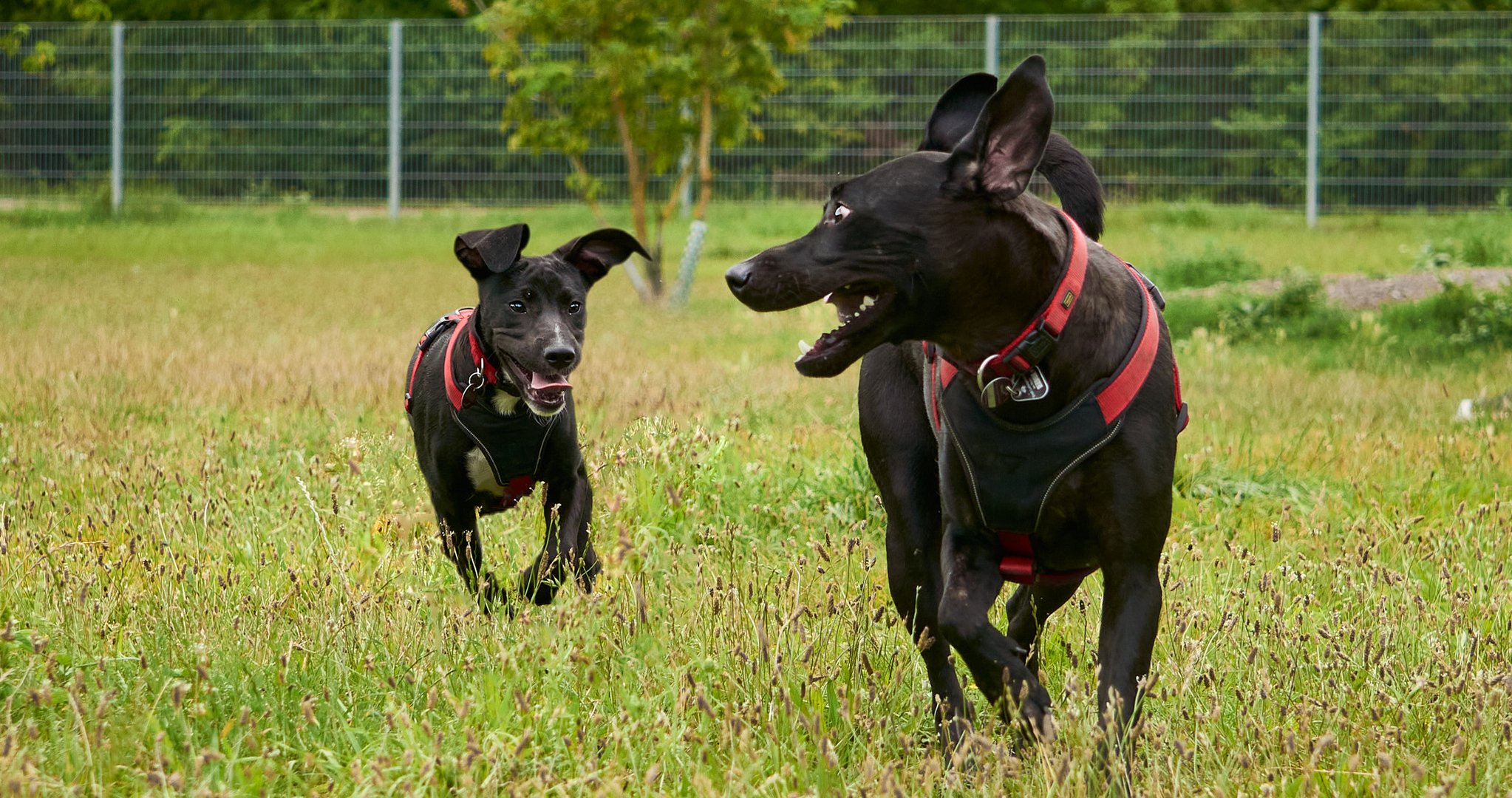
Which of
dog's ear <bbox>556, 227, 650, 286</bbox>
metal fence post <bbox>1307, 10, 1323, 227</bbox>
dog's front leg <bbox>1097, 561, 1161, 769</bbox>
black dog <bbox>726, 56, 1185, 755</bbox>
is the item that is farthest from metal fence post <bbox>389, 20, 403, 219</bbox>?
dog's front leg <bbox>1097, 561, 1161, 769</bbox>

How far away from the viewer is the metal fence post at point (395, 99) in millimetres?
19828

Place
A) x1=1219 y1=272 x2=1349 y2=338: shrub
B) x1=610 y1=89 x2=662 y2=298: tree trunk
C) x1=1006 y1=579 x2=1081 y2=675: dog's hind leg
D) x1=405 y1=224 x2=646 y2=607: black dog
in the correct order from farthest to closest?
x1=610 y1=89 x2=662 y2=298: tree trunk
x1=1219 y1=272 x2=1349 y2=338: shrub
x1=405 y1=224 x2=646 y2=607: black dog
x1=1006 y1=579 x2=1081 y2=675: dog's hind leg

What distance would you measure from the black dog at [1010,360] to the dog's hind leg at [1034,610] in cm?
34

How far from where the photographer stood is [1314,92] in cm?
1892

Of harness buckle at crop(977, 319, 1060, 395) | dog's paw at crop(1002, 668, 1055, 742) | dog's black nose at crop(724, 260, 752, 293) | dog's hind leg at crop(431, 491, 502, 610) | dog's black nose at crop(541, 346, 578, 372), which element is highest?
dog's black nose at crop(724, 260, 752, 293)

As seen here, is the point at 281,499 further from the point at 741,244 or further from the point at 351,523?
the point at 741,244

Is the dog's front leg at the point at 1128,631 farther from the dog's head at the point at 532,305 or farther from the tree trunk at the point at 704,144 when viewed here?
the tree trunk at the point at 704,144

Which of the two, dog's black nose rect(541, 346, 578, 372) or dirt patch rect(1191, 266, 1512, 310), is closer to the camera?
dog's black nose rect(541, 346, 578, 372)

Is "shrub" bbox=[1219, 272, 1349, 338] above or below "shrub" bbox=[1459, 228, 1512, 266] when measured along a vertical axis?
below

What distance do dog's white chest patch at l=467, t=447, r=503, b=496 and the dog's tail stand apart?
1995 millimetres

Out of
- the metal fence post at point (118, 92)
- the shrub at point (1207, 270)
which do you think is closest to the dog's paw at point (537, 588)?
the shrub at point (1207, 270)

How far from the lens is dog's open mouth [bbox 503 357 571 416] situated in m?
4.58

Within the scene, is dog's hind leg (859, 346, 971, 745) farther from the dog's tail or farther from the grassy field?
the dog's tail

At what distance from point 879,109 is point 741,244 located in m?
2.39
